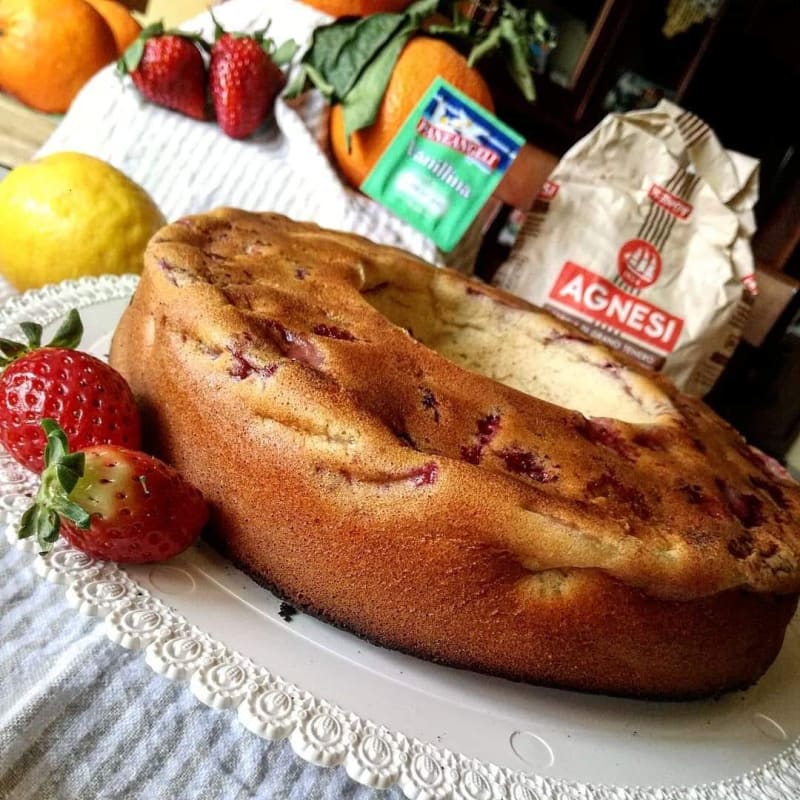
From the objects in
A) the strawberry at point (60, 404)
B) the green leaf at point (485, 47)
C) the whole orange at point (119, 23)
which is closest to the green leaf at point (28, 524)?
the strawberry at point (60, 404)

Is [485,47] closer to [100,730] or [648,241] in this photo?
[648,241]

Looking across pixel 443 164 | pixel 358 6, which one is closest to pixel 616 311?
pixel 443 164

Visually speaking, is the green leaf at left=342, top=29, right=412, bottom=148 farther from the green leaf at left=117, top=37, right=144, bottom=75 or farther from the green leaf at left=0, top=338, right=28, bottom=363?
the green leaf at left=0, top=338, right=28, bottom=363

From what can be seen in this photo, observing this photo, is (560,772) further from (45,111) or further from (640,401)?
(45,111)

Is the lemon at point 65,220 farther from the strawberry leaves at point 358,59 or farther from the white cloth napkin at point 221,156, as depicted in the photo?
the strawberry leaves at point 358,59

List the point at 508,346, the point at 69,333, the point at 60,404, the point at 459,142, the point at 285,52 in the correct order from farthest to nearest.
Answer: the point at 285,52
the point at 459,142
the point at 508,346
the point at 69,333
the point at 60,404

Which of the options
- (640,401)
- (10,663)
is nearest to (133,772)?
(10,663)

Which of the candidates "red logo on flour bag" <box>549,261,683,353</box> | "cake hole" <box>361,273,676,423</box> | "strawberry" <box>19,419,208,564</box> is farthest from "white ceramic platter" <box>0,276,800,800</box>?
"red logo on flour bag" <box>549,261,683,353</box>
